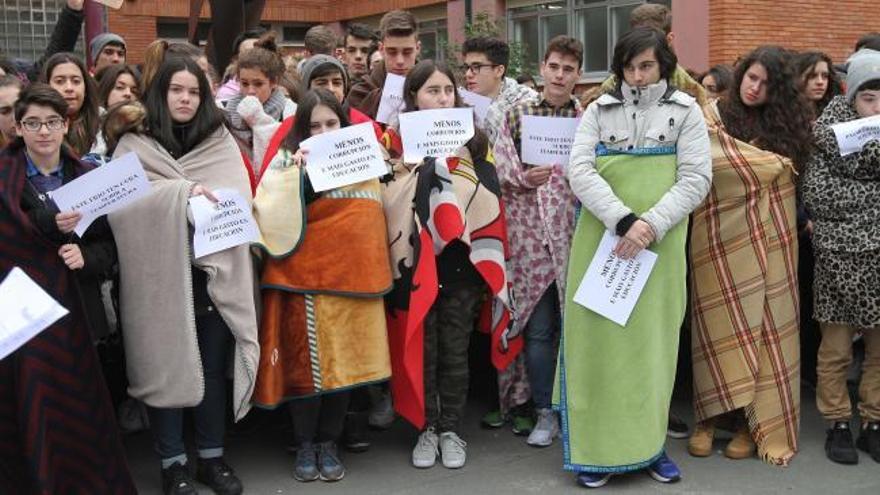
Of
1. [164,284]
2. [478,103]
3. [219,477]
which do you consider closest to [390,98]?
[478,103]

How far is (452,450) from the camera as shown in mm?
4520

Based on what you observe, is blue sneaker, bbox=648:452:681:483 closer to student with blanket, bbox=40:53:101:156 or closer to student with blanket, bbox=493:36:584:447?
student with blanket, bbox=493:36:584:447

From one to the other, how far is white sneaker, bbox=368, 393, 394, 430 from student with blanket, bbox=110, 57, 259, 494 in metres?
1.01

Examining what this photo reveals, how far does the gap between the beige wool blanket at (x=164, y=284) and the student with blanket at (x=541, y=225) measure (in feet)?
4.59

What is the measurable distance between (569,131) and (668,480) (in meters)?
1.64

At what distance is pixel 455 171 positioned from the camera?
443 centimetres

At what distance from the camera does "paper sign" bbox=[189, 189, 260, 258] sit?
3.88 m

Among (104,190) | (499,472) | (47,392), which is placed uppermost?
(104,190)

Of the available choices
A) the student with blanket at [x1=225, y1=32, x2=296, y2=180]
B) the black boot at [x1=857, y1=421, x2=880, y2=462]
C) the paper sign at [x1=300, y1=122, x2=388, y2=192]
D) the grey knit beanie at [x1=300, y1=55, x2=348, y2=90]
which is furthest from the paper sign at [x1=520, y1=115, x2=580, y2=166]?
the black boot at [x1=857, y1=421, x2=880, y2=462]

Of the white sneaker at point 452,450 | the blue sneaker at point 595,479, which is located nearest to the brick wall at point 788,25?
the white sneaker at point 452,450

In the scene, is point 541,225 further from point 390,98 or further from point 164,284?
point 164,284

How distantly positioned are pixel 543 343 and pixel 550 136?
1009 millimetres

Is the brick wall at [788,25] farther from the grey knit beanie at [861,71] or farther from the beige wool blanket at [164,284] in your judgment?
the beige wool blanket at [164,284]

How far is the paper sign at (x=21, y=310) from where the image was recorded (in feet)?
10.3
